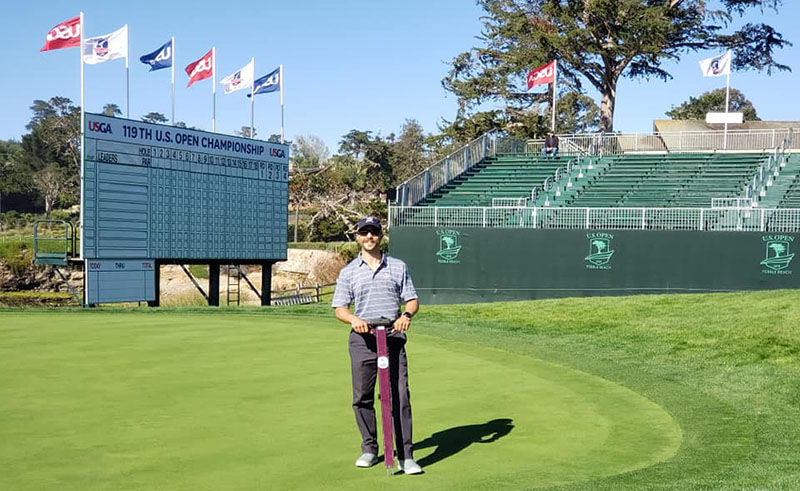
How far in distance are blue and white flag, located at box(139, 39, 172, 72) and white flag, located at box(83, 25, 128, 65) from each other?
290 centimetres

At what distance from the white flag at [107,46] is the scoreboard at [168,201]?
3531 millimetres

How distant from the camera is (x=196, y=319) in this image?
19.9 m

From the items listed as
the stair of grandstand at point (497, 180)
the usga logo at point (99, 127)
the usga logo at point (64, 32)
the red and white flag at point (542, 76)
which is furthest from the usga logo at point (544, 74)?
the usga logo at point (99, 127)

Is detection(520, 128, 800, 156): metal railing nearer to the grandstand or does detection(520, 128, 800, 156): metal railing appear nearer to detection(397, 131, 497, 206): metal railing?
the grandstand

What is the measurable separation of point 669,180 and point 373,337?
31638mm

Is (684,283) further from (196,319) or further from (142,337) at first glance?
(142,337)

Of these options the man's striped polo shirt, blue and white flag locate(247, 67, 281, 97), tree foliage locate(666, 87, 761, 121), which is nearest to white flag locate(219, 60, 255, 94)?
blue and white flag locate(247, 67, 281, 97)

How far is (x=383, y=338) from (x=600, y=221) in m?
26.0

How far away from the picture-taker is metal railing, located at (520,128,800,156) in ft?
134

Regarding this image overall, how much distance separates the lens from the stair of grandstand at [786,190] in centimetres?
3195

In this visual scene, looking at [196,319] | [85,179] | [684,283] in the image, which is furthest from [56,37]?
[684,283]

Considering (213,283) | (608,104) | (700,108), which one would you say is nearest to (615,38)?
(608,104)

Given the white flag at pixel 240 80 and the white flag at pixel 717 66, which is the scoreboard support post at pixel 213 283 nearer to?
the white flag at pixel 240 80

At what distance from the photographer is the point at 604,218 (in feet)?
105
